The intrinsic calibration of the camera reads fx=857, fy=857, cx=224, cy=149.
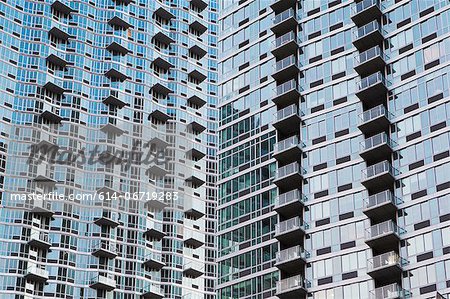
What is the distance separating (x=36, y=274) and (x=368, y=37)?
51094 millimetres

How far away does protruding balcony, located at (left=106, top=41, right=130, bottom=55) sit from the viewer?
122938 mm

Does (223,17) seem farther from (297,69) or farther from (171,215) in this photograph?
(171,215)

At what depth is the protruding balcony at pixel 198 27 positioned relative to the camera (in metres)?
134

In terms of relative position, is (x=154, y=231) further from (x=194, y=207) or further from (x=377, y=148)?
(x=377, y=148)

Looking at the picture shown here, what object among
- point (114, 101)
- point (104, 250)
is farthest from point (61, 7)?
point (104, 250)

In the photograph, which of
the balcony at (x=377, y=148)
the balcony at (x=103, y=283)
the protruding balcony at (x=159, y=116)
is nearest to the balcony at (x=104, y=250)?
the balcony at (x=103, y=283)

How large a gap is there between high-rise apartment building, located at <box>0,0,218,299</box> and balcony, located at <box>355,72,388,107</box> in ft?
150

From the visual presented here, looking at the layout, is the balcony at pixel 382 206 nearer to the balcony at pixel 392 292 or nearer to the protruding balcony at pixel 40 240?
the balcony at pixel 392 292

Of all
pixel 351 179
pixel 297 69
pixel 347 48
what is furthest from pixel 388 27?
pixel 351 179

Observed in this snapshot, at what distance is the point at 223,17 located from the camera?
97.8m

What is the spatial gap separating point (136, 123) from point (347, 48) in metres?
47.2

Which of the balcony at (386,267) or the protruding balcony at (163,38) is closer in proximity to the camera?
the balcony at (386,267)

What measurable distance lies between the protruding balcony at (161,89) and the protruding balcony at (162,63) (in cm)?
375

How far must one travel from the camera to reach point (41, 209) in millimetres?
108375
